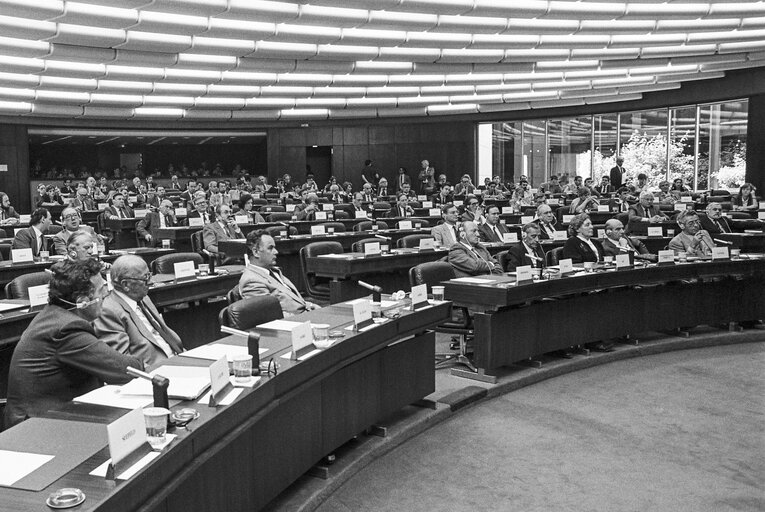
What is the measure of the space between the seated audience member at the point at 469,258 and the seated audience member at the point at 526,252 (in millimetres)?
159

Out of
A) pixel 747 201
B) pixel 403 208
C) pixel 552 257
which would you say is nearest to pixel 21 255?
pixel 552 257

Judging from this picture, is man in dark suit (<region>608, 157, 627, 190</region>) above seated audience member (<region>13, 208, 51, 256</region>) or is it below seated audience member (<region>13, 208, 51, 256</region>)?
above

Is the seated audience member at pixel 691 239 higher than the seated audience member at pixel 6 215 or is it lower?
lower

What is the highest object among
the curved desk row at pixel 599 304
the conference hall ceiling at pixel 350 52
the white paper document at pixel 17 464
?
the conference hall ceiling at pixel 350 52

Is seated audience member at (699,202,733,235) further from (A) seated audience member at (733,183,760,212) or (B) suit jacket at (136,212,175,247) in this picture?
(B) suit jacket at (136,212,175,247)

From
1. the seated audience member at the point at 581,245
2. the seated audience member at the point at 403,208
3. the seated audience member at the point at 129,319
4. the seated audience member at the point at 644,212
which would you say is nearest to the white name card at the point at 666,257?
the seated audience member at the point at 581,245

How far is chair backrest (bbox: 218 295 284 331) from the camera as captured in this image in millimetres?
4051

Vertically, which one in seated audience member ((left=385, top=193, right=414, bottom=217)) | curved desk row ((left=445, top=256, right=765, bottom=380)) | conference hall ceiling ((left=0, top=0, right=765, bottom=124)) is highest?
conference hall ceiling ((left=0, top=0, right=765, bottom=124))

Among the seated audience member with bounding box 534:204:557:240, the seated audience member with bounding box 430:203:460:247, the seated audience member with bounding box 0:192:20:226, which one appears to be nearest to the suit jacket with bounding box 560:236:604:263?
the seated audience member with bounding box 430:203:460:247

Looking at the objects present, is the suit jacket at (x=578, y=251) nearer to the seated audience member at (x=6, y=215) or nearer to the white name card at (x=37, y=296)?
the white name card at (x=37, y=296)

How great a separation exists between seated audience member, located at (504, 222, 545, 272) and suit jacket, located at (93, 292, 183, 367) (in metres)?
3.98

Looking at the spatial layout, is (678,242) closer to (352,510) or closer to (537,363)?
(537,363)

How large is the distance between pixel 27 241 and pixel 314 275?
307 centimetres

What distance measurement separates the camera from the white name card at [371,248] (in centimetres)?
787
